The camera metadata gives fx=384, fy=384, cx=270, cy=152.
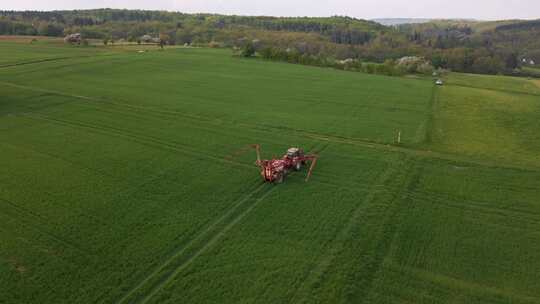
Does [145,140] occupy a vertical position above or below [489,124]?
below

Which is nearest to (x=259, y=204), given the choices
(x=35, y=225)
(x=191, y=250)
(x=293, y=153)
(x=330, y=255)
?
(x=191, y=250)

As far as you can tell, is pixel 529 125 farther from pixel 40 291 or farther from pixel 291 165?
pixel 40 291

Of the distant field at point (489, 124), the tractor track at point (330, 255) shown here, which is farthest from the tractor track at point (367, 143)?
the tractor track at point (330, 255)

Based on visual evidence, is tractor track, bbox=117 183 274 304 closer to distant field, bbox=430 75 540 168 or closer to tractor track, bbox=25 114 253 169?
tractor track, bbox=25 114 253 169

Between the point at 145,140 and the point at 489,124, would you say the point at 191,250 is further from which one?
the point at 489,124

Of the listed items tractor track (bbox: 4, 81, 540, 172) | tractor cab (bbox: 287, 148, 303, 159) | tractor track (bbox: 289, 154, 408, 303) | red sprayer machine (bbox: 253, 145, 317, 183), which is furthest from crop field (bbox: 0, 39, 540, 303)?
tractor cab (bbox: 287, 148, 303, 159)
